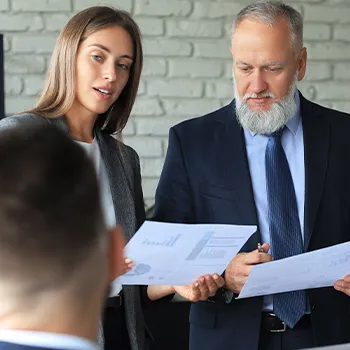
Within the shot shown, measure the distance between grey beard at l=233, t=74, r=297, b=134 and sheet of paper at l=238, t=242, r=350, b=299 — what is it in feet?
1.20

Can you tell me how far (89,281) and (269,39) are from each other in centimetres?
123

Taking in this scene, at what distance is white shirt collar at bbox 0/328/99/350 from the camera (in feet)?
2.29

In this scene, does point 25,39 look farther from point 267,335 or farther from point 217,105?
point 267,335

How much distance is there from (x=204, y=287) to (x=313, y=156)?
1.37 feet

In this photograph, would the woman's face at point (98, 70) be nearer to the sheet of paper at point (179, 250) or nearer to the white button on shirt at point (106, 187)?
the white button on shirt at point (106, 187)

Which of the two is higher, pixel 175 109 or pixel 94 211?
pixel 94 211

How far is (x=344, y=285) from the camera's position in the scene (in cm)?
169

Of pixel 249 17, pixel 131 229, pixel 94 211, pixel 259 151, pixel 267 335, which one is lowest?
pixel 267 335

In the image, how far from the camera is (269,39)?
185cm

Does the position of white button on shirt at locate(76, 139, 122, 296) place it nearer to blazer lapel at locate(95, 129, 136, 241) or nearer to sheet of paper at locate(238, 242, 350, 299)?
blazer lapel at locate(95, 129, 136, 241)

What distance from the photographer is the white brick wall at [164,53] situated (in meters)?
2.95

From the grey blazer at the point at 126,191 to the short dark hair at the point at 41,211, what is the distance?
3.00ft

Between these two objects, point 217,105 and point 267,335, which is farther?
point 217,105

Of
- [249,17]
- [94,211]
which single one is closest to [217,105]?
[249,17]
